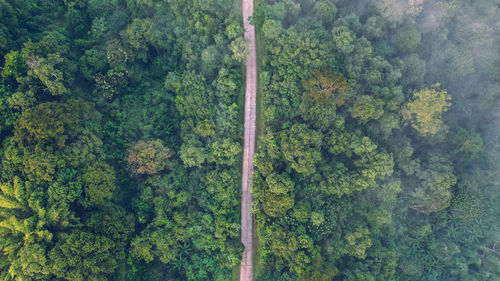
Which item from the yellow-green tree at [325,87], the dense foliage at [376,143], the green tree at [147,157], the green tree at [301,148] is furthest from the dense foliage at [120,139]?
the yellow-green tree at [325,87]

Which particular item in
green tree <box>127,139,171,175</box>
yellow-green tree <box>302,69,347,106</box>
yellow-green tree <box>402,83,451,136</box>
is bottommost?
green tree <box>127,139,171,175</box>

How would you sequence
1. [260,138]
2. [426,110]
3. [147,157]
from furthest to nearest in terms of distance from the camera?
1. [426,110]
2. [260,138]
3. [147,157]

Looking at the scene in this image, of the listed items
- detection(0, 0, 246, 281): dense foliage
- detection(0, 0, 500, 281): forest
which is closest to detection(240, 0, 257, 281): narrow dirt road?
detection(0, 0, 500, 281): forest

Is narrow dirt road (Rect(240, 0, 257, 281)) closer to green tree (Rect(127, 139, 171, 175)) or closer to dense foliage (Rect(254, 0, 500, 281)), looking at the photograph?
dense foliage (Rect(254, 0, 500, 281))

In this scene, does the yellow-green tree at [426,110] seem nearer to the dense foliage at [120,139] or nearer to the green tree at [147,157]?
the dense foliage at [120,139]

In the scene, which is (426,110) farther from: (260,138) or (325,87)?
(260,138)

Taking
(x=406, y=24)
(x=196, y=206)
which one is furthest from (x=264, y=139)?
(x=406, y=24)

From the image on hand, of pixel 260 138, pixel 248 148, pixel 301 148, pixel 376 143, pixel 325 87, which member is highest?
pixel 325 87

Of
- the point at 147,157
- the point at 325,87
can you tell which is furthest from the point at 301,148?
the point at 147,157
